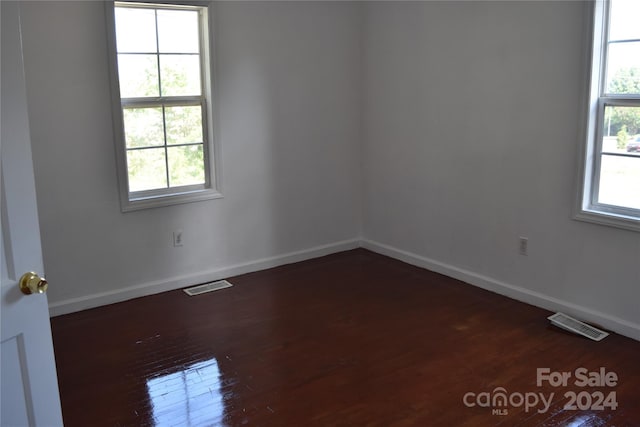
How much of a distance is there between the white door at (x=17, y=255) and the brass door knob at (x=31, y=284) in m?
0.02

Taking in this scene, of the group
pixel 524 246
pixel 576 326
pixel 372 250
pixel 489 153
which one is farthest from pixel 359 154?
pixel 576 326

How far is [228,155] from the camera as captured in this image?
463 centimetres

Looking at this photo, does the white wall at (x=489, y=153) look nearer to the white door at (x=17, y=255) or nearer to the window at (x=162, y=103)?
the window at (x=162, y=103)

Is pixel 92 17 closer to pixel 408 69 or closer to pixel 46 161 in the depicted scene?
pixel 46 161

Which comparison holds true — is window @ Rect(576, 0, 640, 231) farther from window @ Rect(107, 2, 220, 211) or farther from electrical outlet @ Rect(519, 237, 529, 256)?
window @ Rect(107, 2, 220, 211)

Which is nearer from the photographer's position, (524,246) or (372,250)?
(524,246)

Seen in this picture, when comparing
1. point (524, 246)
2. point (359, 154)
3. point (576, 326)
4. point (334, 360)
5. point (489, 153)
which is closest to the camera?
point (334, 360)

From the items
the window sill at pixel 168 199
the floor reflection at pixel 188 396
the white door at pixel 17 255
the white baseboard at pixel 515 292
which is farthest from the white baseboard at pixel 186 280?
the white door at pixel 17 255

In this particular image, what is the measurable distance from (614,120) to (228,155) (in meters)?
2.64

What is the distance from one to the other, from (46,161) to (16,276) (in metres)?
2.18

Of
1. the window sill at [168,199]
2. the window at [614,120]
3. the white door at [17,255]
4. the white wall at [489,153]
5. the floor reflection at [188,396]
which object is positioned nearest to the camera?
the white door at [17,255]

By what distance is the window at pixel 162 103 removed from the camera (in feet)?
13.4

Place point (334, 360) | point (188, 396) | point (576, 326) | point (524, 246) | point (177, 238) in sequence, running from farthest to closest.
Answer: point (177, 238) → point (524, 246) → point (576, 326) → point (334, 360) → point (188, 396)

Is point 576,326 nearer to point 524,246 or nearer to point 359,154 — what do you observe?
point 524,246
